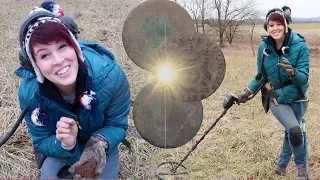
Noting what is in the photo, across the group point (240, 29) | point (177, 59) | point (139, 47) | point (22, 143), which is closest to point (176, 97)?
point (177, 59)

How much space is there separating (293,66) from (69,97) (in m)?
2.04

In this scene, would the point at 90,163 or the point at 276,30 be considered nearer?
the point at 90,163

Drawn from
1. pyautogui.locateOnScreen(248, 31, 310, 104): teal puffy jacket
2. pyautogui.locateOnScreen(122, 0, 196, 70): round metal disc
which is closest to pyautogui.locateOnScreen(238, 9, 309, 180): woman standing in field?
pyautogui.locateOnScreen(248, 31, 310, 104): teal puffy jacket

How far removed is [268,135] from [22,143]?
9.97 feet

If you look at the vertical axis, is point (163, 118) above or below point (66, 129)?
below

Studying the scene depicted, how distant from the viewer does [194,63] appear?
234 centimetres

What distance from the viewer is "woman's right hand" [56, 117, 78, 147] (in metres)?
1.69

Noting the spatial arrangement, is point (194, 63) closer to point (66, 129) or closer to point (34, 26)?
point (66, 129)

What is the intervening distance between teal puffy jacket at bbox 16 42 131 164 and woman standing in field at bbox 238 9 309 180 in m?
1.53

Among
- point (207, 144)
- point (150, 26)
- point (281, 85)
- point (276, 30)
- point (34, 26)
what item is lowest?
point (207, 144)

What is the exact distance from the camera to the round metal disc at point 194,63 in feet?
7.48

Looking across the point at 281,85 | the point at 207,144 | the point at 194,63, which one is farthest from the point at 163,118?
the point at 207,144

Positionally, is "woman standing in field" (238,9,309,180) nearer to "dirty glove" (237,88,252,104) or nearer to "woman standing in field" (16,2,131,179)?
"dirty glove" (237,88,252,104)

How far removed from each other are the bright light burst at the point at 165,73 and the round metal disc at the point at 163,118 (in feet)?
0.46
